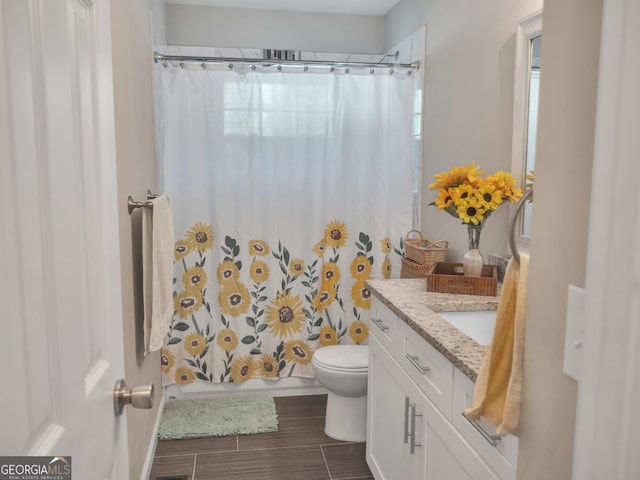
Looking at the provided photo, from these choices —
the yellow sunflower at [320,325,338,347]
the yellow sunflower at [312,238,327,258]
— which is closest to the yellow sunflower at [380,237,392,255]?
the yellow sunflower at [312,238,327,258]

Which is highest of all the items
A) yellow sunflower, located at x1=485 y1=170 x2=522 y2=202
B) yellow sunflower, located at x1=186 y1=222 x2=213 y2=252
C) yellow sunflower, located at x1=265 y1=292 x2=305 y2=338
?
yellow sunflower, located at x1=485 y1=170 x2=522 y2=202

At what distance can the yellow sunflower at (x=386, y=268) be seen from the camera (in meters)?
3.33

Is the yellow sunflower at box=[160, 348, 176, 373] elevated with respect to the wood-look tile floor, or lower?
elevated

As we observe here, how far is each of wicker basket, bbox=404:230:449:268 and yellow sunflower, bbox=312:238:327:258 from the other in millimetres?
549

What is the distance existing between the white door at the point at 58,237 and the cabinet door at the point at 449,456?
2.89 feet

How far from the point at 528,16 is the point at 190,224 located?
6.85 feet

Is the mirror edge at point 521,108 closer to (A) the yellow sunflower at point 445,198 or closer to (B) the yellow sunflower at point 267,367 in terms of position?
(A) the yellow sunflower at point 445,198

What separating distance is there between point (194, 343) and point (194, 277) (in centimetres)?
42

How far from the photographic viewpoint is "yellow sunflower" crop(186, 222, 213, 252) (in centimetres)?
313

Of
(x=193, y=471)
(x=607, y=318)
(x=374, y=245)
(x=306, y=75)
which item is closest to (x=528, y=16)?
(x=306, y=75)

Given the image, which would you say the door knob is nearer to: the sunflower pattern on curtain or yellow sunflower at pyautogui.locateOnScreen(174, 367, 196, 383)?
the sunflower pattern on curtain

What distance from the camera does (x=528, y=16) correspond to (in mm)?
2049

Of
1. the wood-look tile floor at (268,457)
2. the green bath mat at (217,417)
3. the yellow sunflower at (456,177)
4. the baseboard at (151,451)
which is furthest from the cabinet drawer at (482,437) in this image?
the green bath mat at (217,417)

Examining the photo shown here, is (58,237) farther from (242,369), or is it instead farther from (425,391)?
(242,369)
